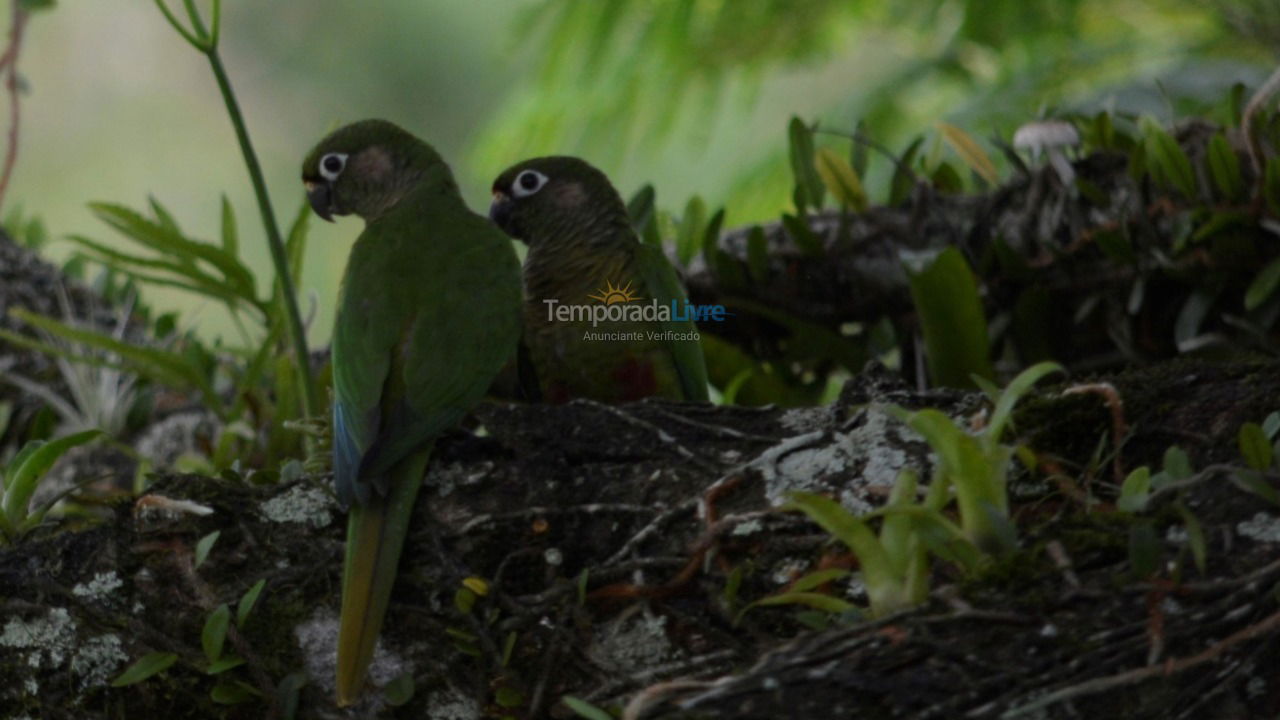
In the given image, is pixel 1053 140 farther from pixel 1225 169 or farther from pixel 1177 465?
pixel 1177 465

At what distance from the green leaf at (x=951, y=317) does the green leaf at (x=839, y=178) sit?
18.9 inches

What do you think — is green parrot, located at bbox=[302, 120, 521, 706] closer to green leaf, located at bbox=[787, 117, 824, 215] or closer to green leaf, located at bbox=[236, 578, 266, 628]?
green leaf, located at bbox=[236, 578, 266, 628]

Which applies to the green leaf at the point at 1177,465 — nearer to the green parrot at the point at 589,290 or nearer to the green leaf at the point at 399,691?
the green leaf at the point at 399,691

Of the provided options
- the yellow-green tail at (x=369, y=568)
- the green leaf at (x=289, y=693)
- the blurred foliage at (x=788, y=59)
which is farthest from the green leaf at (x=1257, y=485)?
the blurred foliage at (x=788, y=59)

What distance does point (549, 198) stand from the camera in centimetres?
272

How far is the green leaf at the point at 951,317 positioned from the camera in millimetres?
2594

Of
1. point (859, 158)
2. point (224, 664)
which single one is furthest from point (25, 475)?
point (859, 158)

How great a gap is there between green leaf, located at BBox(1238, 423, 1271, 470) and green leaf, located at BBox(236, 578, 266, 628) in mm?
1230

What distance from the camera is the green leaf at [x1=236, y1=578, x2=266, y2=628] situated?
1.81m

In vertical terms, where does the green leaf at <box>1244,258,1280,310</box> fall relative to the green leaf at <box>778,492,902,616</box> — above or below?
above

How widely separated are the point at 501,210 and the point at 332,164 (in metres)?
0.34

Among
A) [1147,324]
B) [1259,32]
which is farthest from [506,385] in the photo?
[1259,32]

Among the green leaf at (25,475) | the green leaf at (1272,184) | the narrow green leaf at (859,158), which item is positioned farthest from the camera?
the narrow green leaf at (859,158)

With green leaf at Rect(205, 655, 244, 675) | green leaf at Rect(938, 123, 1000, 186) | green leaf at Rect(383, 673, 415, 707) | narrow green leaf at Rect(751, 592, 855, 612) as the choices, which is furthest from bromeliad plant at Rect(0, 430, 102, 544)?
green leaf at Rect(938, 123, 1000, 186)
